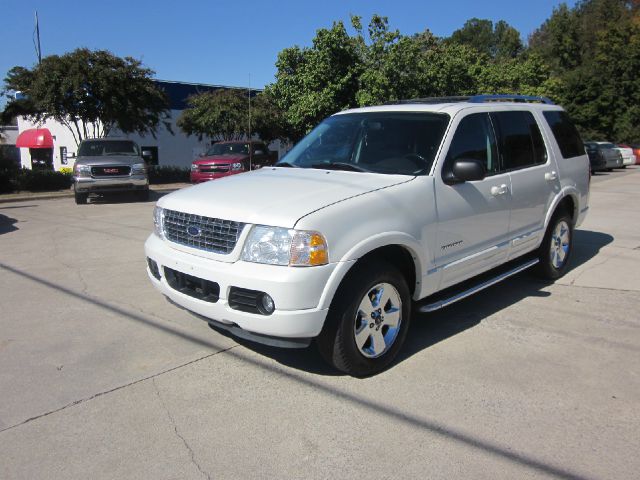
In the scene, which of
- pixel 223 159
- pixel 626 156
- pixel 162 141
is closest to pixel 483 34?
pixel 626 156

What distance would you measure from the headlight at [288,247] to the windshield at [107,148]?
13.0m

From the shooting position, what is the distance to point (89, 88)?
1967 centimetres

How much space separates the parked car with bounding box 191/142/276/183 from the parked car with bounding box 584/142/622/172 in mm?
16962

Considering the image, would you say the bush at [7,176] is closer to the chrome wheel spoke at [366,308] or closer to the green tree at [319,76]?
the green tree at [319,76]

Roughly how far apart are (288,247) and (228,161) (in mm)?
13376

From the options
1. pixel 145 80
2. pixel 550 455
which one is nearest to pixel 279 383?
pixel 550 455

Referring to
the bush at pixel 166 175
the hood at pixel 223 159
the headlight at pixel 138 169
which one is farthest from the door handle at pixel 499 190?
the bush at pixel 166 175

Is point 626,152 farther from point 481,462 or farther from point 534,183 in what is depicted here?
point 481,462

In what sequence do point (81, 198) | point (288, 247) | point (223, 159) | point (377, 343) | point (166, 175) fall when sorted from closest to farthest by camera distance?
point (288, 247) → point (377, 343) → point (81, 198) → point (223, 159) → point (166, 175)

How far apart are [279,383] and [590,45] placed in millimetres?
65948

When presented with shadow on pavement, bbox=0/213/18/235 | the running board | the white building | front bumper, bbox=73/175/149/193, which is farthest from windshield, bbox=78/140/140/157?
the white building

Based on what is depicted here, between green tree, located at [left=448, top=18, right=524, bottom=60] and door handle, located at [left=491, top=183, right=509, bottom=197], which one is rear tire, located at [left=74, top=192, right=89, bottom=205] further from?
green tree, located at [left=448, top=18, right=524, bottom=60]

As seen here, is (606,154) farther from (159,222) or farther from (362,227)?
(159,222)

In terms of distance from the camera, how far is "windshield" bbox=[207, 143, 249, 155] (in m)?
17.3
